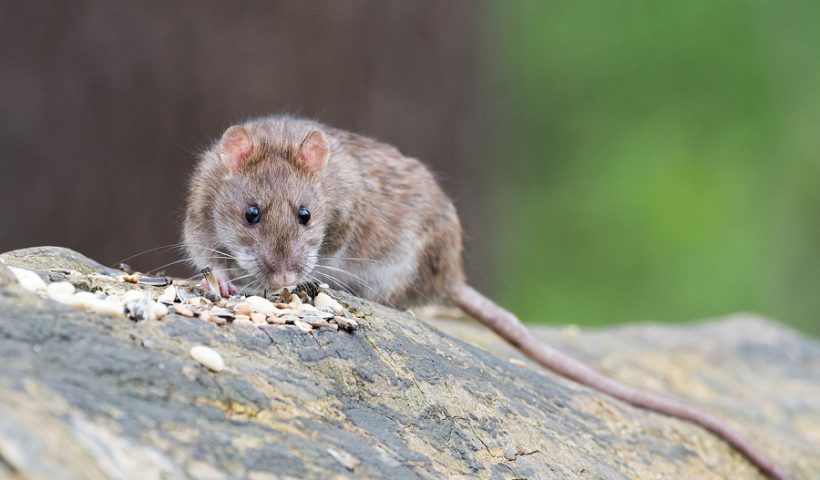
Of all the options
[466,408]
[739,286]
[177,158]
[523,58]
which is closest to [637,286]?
[739,286]

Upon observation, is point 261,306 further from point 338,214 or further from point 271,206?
point 338,214

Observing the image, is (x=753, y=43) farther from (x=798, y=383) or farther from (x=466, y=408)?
(x=466, y=408)

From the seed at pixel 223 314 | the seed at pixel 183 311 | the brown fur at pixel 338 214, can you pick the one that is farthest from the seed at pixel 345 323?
the brown fur at pixel 338 214

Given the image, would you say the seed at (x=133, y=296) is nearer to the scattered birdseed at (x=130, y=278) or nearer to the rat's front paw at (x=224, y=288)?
the scattered birdseed at (x=130, y=278)

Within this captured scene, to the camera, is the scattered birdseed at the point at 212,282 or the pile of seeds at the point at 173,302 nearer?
the pile of seeds at the point at 173,302

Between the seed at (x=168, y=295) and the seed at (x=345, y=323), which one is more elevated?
the seed at (x=345, y=323)

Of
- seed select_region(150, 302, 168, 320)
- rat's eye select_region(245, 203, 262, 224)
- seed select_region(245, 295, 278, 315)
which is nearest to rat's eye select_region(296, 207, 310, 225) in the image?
rat's eye select_region(245, 203, 262, 224)
